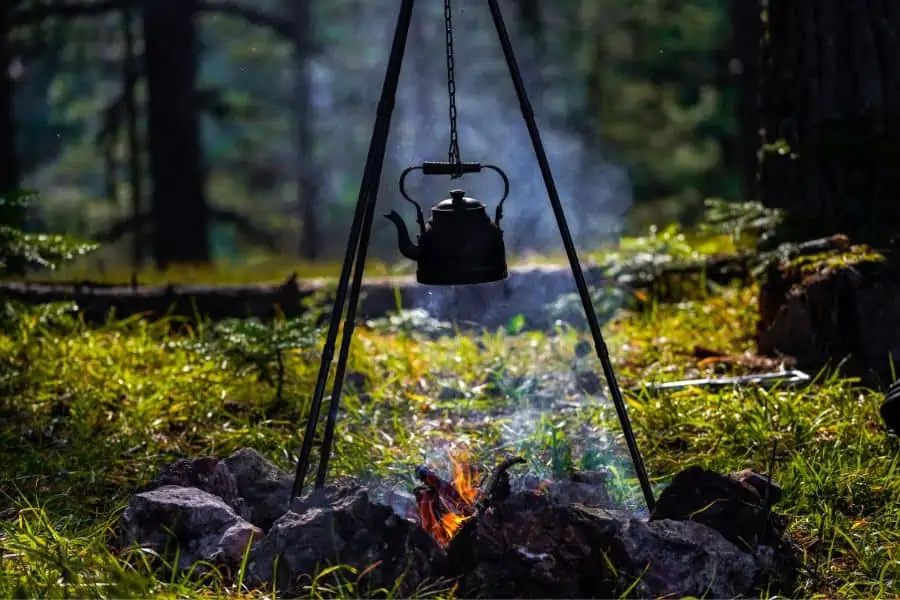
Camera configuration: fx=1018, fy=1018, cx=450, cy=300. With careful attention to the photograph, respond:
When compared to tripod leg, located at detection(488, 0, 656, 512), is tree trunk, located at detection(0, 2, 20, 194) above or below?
above

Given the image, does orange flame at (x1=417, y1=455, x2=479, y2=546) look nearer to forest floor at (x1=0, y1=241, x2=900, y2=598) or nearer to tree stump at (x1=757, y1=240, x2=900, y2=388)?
forest floor at (x1=0, y1=241, x2=900, y2=598)

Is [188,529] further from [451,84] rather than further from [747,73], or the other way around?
[747,73]

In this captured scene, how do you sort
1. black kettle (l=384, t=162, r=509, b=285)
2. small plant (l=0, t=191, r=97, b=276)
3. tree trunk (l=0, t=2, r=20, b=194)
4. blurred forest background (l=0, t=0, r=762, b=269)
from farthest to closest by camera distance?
tree trunk (l=0, t=2, r=20, b=194), blurred forest background (l=0, t=0, r=762, b=269), small plant (l=0, t=191, r=97, b=276), black kettle (l=384, t=162, r=509, b=285)

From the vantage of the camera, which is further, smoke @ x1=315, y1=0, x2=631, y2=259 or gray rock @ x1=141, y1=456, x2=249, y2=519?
smoke @ x1=315, y1=0, x2=631, y2=259

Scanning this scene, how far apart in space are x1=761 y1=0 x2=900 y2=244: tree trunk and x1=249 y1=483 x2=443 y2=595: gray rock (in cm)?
372

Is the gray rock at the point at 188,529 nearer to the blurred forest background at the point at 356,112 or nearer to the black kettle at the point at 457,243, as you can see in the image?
the black kettle at the point at 457,243

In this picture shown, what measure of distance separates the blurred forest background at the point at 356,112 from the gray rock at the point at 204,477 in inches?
142

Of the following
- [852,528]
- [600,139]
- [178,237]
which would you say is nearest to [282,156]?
[600,139]

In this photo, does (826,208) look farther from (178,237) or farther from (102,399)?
(178,237)

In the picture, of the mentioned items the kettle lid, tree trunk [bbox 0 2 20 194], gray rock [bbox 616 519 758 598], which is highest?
tree trunk [bbox 0 2 20 194]

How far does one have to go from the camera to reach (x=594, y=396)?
532 centimetres

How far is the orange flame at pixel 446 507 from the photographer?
3.33 meters

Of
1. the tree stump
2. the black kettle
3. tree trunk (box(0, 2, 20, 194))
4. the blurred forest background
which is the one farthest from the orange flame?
tree trunk (box(0, 2, 20, 194))

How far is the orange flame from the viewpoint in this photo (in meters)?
3.33
